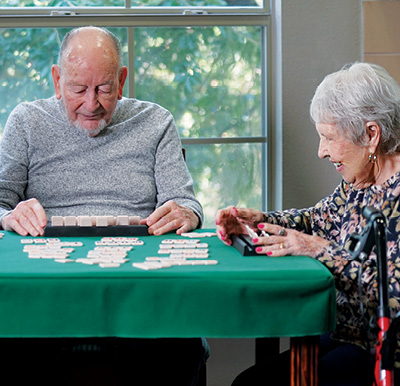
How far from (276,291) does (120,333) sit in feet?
1.29

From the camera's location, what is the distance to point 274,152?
12.0 feet

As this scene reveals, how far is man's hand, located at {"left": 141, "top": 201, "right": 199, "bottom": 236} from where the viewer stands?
2.24m

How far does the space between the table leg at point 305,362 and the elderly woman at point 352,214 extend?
223mm

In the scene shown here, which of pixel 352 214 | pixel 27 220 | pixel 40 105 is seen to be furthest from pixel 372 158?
pixel 40 105

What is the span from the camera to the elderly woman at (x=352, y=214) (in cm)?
178

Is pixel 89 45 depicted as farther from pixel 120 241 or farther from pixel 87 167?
pixel 120 241

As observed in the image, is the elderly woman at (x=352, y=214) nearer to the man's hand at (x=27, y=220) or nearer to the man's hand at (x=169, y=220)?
the man's hand at (x=169, y=220)

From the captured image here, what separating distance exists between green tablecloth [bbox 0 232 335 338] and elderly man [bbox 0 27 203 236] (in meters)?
1.15

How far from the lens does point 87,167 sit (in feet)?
9.20

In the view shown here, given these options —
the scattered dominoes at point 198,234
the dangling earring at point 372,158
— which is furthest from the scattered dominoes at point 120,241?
the dangling earring at point 372,158

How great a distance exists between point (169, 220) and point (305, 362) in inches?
34.5

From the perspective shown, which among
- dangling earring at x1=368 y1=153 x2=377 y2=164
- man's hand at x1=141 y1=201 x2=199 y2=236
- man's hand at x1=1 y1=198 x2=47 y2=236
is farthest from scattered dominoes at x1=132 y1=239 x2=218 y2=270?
dangling earring at x1=368 y1=153 x2=377 y2=164

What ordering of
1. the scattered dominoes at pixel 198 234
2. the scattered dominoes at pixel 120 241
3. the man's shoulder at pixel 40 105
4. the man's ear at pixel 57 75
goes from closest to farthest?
1. the scattered dominoes at pixel 120 241
2. the scattered dominoes at pixel 198 234
3. the man's ear at pixel 57 75
4. the man's shoulder at pixel 40 105

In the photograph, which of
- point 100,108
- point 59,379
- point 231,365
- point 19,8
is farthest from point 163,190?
point 19,8
